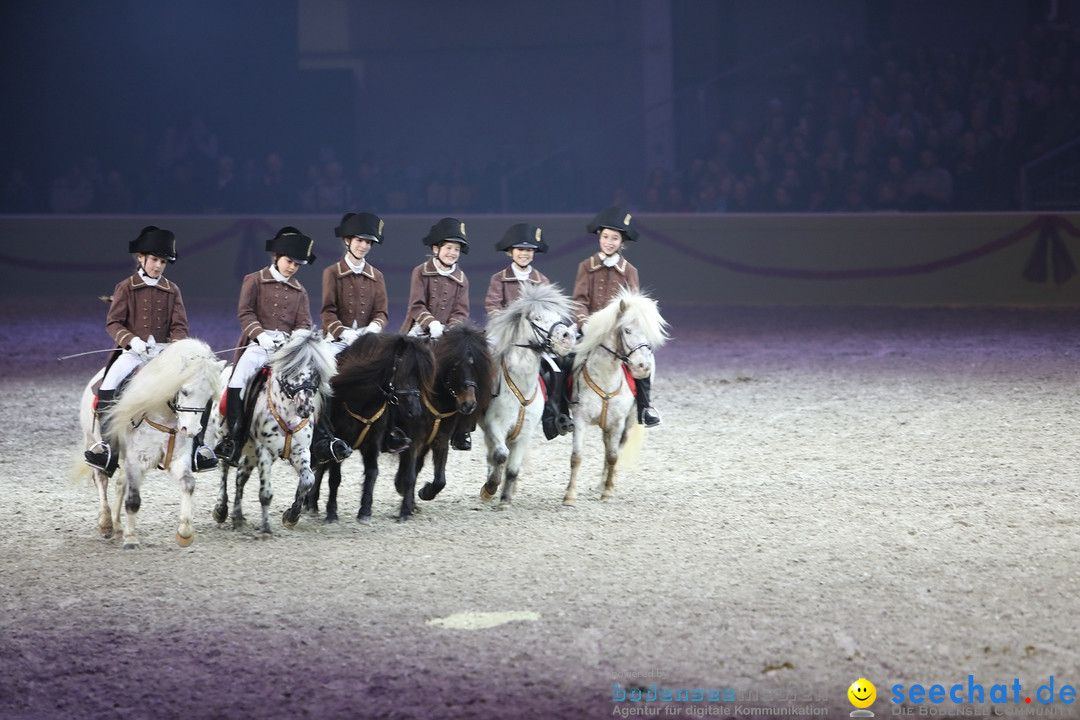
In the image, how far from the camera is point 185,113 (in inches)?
787

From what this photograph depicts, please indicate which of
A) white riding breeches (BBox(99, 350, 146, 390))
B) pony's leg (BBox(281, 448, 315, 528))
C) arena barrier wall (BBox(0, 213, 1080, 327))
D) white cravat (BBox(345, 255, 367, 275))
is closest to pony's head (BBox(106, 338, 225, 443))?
white riding breeches (BBox(99, 350, 146, 390))

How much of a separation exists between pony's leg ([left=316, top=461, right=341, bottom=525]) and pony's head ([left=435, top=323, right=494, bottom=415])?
82 cm

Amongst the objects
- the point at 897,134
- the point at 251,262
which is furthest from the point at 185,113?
the point at 897,134

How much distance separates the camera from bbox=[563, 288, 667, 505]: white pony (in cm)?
724

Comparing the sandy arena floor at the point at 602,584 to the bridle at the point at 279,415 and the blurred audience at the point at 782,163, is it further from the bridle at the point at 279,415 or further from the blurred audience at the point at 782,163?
the blurred audience at the point at 782,163

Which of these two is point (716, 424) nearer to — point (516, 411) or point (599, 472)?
point (599, 472)

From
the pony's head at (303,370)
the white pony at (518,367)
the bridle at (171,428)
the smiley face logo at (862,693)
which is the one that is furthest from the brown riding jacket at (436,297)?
the smiley face logo at (862,693)

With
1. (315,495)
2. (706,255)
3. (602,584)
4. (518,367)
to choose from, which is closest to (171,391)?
(315,495)

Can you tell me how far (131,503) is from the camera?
248 inches

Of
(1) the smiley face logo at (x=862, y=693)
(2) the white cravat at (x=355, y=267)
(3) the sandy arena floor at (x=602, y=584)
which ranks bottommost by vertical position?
(1) the smiley face logo at (x=862, y=693)

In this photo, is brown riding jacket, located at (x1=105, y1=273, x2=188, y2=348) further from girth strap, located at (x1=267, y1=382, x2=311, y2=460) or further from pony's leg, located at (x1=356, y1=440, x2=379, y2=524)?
pony's leg, located at (x1=356, y1=440, x2=379, y2=524)

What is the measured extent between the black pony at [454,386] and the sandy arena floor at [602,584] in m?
0.50

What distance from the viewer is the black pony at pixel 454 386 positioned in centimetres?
672

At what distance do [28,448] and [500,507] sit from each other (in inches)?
158
